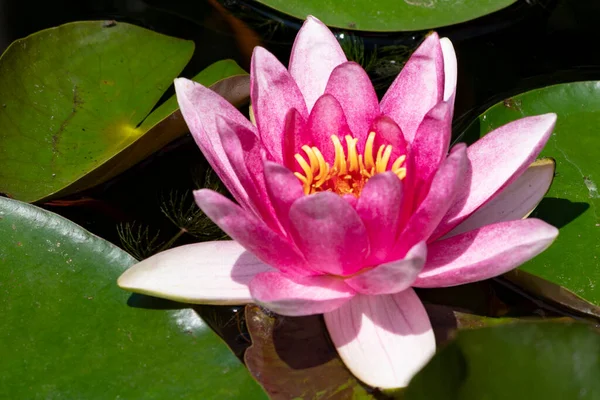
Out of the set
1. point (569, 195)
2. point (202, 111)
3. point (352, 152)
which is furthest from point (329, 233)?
point (569, 195)

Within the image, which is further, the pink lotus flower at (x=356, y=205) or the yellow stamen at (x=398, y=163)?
the yellow stamen at (x=398, y=163)

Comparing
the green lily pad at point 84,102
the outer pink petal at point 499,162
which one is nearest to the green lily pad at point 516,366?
the outer pink petal at point 499,162

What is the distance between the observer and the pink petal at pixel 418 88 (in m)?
1.99

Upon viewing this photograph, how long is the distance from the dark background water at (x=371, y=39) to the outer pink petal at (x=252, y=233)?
3.97ft

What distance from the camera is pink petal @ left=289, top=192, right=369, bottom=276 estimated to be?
62.2 inches

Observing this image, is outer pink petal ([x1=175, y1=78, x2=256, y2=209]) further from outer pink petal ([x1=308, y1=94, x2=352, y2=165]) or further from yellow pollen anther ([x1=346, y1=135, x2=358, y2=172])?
yellow pollen anther ([x1=346, y1=135, x2=358, y2=172])

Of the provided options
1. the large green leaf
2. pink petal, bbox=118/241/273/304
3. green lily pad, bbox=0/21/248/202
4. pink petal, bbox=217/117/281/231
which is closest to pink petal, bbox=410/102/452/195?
pink petal, bbox=217/117/281/231

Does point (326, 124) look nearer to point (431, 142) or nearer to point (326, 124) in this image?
point (326, 124)

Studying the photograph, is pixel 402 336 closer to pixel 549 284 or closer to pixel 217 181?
pixel 549 284

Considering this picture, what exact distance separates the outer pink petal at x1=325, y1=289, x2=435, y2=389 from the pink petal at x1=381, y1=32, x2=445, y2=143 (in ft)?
1.77

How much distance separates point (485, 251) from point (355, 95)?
0.64 metres

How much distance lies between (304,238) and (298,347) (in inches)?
18.1

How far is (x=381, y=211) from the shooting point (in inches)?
66.1

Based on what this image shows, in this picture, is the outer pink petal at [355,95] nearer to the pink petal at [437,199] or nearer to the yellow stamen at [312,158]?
the yellow stamen at [312,158]
